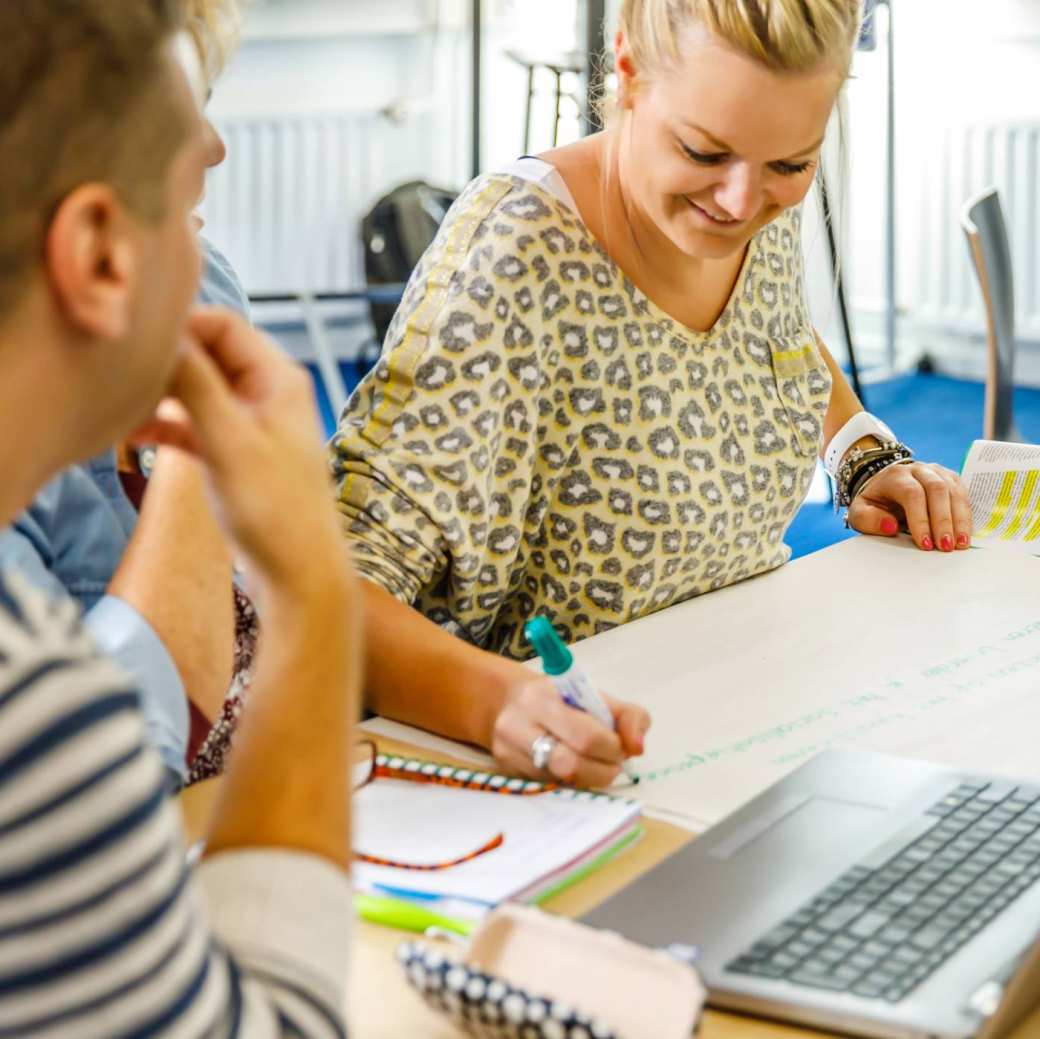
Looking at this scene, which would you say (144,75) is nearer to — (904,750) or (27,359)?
(27,359)

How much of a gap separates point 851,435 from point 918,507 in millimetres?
219

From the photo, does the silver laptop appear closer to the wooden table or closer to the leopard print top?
the wooden table

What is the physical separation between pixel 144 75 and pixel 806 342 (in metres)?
1.34

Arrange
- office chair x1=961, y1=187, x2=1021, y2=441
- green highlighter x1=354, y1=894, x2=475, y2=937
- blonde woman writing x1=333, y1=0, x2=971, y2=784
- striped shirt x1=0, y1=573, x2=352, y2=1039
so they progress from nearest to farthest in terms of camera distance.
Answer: striped shirt x1=0, y1=573, x2=352, y2=1039 → green highlighter x1=354, y1=894, x2=475, y2=937 → blonde woman writing x1=333, y1=0, x2=971, y2=784 → office chair x1=961, y1=187, x2=1021, y2=441

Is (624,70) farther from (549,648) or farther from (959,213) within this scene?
(959,213)

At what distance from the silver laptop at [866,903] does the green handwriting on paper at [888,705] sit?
10 cm

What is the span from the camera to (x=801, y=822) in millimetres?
988

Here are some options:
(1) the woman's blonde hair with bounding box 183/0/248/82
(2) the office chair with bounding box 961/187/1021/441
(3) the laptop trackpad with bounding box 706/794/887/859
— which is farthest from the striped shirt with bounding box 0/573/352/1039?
(2) the office chair with bounding box 961/187/1021/441

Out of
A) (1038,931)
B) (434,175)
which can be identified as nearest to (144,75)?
(1038,931)

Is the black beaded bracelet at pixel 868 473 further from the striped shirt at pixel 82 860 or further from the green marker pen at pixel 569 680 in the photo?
the striped shirt at pixel 82 860

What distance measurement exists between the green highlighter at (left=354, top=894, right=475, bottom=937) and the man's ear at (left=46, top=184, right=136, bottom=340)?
0.44 m

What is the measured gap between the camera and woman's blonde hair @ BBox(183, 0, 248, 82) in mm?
Answer: 1225

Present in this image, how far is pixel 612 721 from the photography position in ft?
3.61

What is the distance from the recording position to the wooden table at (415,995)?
791 millimetres
